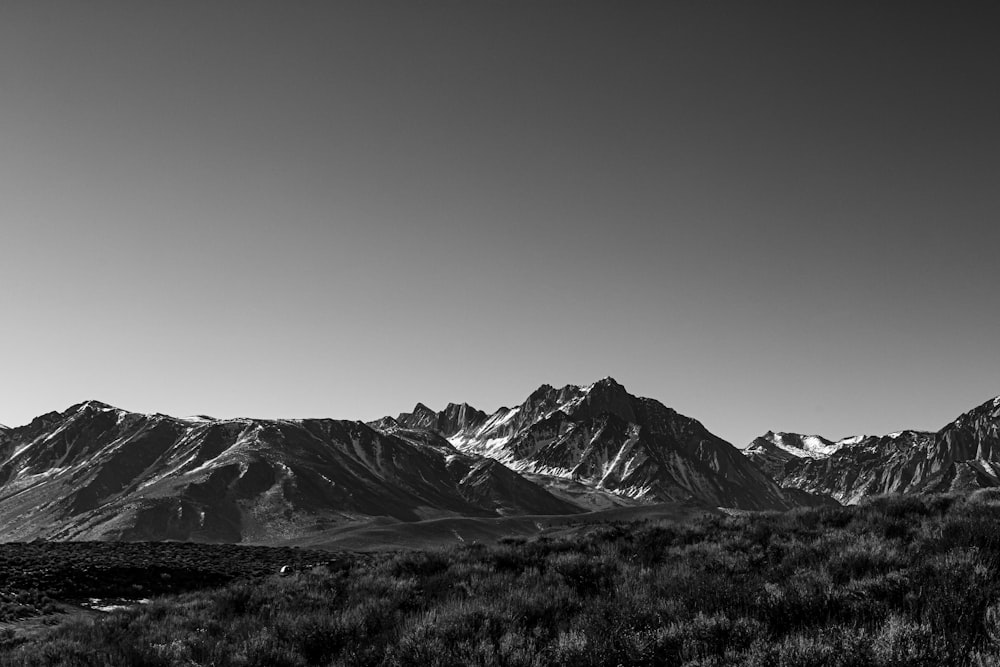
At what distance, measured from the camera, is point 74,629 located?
13.8 m

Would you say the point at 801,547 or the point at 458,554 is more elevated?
the point at 801,547

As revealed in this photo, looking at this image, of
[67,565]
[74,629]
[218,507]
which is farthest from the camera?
[218,507]

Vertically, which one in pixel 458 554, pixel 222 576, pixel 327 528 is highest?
pixel 458 554

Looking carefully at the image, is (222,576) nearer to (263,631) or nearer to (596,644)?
(263,631)

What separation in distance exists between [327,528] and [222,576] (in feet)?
511

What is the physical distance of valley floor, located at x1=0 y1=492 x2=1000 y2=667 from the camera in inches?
285

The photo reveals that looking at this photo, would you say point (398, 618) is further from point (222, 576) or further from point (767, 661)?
point (222, 576)

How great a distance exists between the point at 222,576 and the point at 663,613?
36555 millimetres

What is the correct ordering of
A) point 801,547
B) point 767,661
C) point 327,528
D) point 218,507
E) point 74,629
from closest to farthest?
point 767,661 → point 801,547 → point 74,629 → point 327,528 → point 218,507

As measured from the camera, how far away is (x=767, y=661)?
6742 millimetres

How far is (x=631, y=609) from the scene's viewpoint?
9.17 m

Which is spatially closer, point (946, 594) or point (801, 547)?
point (946, 594)

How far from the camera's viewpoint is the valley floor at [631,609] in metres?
7.25

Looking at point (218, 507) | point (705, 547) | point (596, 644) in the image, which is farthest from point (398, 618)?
point (218, 507)
